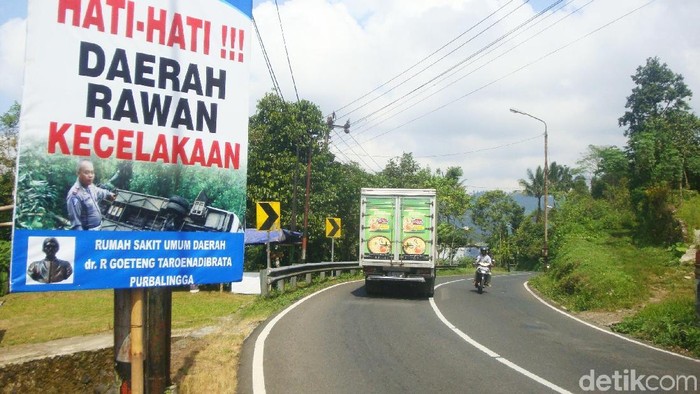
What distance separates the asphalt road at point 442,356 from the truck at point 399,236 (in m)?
3.17

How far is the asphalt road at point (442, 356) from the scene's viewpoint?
7.11 meters

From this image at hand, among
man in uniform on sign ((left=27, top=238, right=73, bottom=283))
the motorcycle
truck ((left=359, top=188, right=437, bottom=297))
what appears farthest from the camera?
the motorcycle

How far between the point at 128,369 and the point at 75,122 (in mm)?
2323

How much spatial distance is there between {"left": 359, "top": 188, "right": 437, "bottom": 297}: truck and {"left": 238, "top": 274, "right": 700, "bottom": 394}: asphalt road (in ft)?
10.4

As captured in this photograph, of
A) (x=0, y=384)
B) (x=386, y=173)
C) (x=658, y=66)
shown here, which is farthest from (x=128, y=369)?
(x=658, y=66)

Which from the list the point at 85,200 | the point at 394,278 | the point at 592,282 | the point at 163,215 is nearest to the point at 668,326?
the point at 592,282

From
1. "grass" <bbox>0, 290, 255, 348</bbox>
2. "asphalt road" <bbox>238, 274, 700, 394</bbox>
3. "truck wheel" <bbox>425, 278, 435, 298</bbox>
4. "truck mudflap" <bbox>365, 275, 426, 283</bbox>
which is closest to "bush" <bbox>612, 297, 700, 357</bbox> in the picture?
"asphalt road" <bbox>238, 274, 700, 394</bbox>

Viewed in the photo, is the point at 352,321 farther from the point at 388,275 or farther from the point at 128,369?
the point at 128,369

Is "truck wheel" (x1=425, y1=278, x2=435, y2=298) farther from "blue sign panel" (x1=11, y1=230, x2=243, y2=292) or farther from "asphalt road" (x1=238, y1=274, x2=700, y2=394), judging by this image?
"blue sign panel" (x1=11, y1=230, x2=243, y2=292)

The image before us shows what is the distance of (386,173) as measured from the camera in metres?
53.0

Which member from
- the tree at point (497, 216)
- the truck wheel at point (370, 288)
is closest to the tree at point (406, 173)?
the tree at point (497, 216)

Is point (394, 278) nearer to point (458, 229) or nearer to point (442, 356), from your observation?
point (442, 356)

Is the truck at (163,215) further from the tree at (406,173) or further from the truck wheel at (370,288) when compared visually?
the tree at (406,173)

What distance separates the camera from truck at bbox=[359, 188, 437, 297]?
56.8ft
